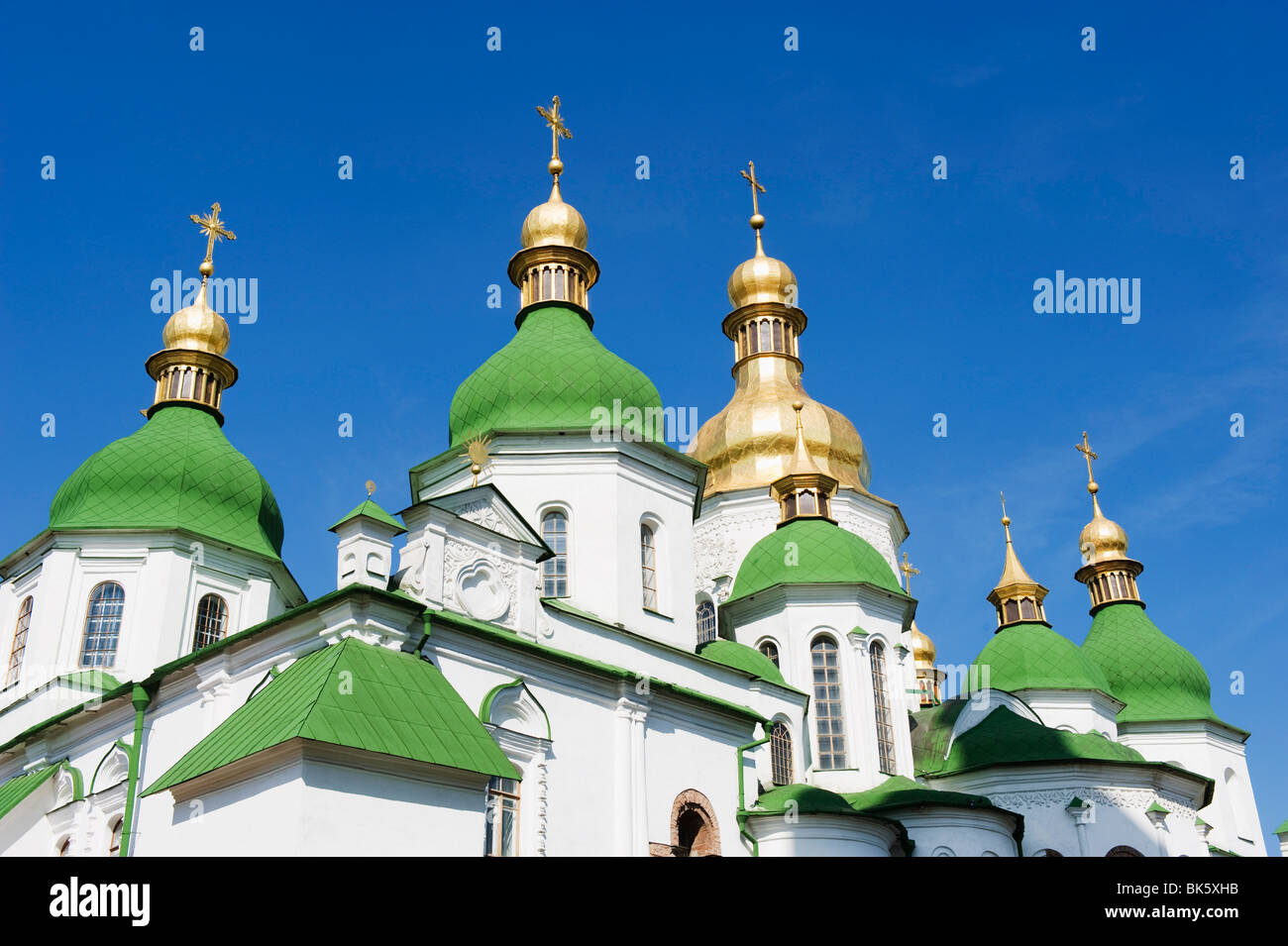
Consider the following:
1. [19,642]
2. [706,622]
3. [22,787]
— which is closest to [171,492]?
[19,642]

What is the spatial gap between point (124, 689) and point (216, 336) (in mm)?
10443

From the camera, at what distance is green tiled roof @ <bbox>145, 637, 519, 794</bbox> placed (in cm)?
1242

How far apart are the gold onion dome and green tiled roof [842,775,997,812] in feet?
31.1

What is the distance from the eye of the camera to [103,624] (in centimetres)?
2105

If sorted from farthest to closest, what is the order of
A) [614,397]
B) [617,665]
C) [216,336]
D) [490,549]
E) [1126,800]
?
[216,336] → [1126,800] → [614,397] → [617,665] → [490,549]

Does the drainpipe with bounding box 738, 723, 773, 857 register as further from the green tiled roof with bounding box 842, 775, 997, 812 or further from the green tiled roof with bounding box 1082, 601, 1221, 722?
the green tiled roof with bounding box 1082, 601, 1221, 722

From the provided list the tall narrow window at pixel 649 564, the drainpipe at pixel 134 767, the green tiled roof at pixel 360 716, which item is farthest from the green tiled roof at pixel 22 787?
the tall narrow window at pixel 649 564

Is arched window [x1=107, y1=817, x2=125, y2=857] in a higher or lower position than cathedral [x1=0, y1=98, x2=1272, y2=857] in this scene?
lower

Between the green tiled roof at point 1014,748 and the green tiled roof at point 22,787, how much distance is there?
14.3 metres

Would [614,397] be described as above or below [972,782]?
above

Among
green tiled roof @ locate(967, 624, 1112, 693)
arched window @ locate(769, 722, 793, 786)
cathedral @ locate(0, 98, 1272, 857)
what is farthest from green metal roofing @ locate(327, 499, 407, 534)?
green tiled roof @ locate(967, 624, 1112, 693)

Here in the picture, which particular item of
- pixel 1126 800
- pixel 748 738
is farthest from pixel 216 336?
pixel 1126 800
